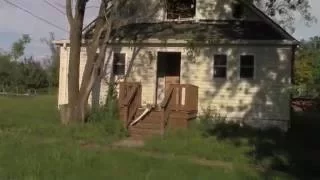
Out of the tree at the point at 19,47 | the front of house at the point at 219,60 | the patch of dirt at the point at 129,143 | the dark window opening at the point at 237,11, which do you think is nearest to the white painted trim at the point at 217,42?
the front of house at the point at 219,60

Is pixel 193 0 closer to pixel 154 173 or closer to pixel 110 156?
pixel 110 156

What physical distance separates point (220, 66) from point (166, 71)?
3.34 m

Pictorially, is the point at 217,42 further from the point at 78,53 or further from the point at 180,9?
the point at 78,53

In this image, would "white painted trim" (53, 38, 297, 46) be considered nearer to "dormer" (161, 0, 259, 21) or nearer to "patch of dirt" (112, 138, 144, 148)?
"dormer" (161, 0, 259, 21)

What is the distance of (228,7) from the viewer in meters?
27.7

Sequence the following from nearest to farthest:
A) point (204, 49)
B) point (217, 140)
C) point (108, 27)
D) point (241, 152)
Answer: point (241, 152), point (217, 140), point (108, 27), point (204, 49)

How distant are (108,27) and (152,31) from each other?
3.60 m

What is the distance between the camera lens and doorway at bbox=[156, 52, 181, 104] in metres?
26.9

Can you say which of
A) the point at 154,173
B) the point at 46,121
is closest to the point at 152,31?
the point at 46,121

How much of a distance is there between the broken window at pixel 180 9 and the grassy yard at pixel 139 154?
712cm

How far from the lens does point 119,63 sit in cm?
2716

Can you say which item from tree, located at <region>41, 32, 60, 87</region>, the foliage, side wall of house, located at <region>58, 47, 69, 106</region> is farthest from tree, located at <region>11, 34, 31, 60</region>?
side wall of house, located at <region>58, 47, 69, 106</region>

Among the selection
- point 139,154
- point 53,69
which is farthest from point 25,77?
point 139,154

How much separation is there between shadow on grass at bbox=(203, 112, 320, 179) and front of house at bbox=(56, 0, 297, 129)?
4.29 ft
